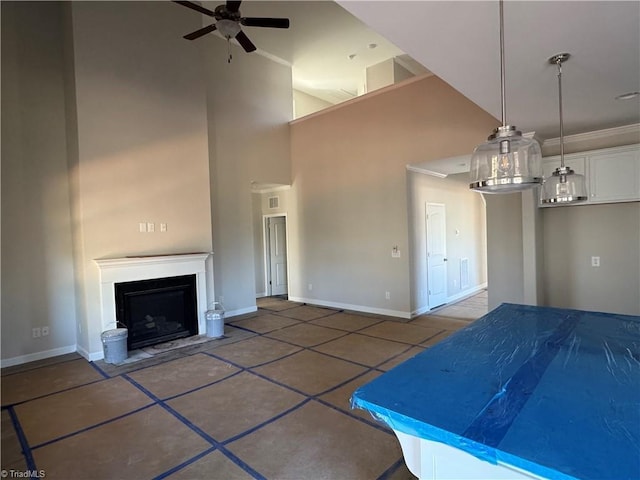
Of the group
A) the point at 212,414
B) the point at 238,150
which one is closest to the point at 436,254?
the point at 238,150

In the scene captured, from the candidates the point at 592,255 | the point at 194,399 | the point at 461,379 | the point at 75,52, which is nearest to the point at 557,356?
the point at 461,379

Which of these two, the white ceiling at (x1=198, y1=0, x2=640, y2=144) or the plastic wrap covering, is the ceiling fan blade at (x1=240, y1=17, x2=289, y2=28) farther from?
the plastic wrap covering

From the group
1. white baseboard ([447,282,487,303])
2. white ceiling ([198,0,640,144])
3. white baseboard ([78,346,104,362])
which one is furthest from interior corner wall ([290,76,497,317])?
white baseboard ([78,346,104,362])

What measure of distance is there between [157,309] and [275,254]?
3813mm

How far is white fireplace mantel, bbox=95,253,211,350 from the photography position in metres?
4.22

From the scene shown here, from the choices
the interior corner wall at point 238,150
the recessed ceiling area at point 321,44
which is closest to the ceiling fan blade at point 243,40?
the recessed ceiling area at point 321,44

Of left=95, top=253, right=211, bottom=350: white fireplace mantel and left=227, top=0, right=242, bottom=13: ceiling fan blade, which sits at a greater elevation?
left=227, top=0, right=242, bottom=13: ceiling fan blade

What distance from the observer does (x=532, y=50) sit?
211 cm

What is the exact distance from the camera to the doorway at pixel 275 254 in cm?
825

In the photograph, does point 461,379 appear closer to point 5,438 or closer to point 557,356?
point 557,356

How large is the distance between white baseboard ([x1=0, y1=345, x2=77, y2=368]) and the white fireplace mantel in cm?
78

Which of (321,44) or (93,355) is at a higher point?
(321,44)

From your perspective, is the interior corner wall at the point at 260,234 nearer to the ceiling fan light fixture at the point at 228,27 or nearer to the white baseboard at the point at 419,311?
the white baseboard at the point at 419,311

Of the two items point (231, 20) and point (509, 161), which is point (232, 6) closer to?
point (231, 20)
